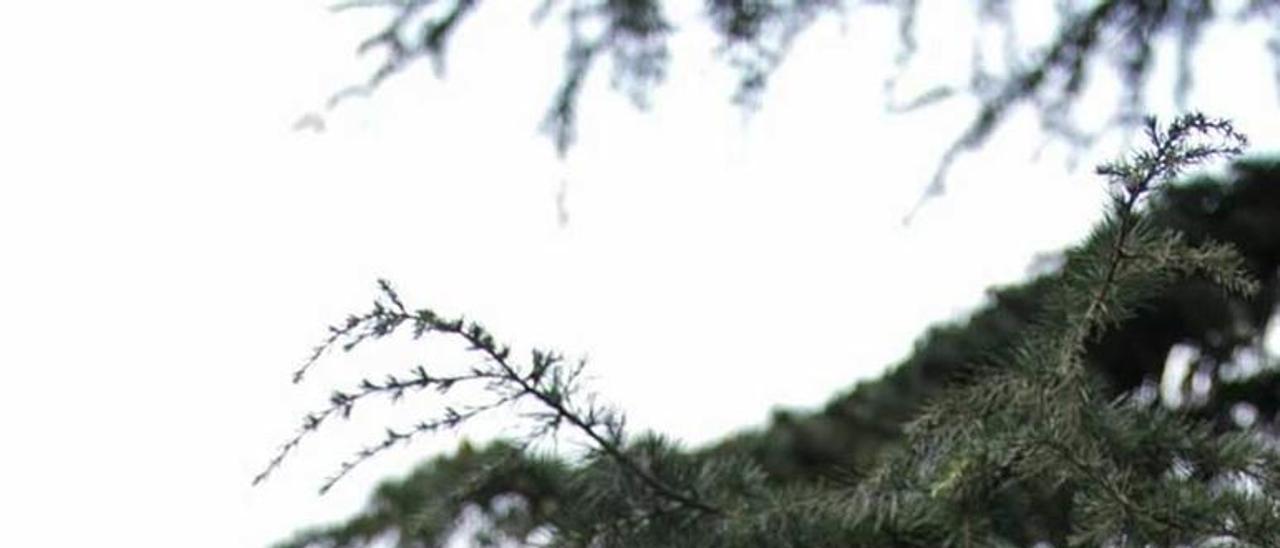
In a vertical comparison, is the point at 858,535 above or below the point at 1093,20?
below

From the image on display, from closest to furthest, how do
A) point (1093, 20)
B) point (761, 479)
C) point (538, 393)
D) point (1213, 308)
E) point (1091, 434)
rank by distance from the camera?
point (1091, 434), point (538, 393), point (761, 479), point (1213, 308), point (1093, 20)

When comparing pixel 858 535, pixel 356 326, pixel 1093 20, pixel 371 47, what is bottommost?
pixel 858 535

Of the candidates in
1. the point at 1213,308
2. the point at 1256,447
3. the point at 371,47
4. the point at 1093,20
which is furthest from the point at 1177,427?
the point at 371,47

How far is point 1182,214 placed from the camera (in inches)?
106

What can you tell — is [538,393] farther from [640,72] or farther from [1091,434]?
[640,72]

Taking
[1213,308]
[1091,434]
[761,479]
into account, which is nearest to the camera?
[1091,434]

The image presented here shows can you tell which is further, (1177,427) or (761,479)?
(761,479)

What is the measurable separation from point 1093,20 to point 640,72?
643 millimetres

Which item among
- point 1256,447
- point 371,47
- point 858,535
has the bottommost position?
point 1256,447

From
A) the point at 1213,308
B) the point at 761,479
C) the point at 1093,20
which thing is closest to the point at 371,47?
the point at 1093,20

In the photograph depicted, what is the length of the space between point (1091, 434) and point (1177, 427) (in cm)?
11

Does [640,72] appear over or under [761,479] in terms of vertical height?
over

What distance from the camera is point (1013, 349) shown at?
144 centimetres

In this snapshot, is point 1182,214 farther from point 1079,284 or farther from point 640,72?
point 1079,284
